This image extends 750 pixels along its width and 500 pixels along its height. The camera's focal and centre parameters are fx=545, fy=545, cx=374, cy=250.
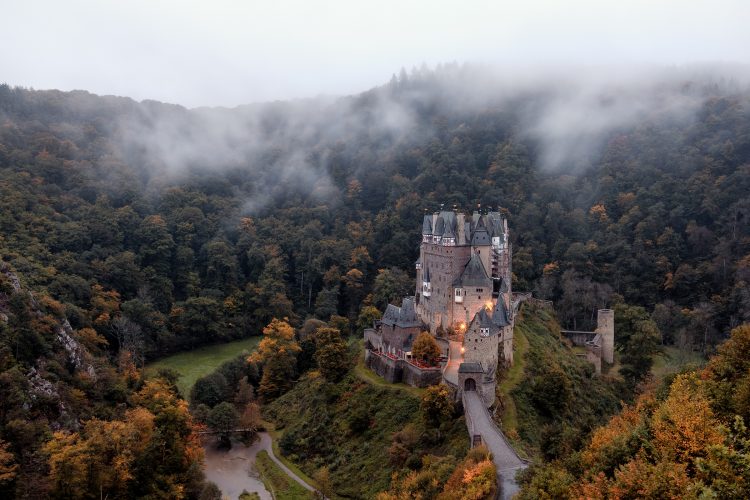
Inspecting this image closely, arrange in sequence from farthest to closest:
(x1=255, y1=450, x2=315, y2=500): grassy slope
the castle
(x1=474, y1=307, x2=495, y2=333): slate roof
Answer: the castle
(x1=255, y1=450, x2=315, y2=500): grassy slope
(x1=474, y1=307, x2=495, y2=333): slate roof

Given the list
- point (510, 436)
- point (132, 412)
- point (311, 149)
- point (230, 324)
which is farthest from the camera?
point (311, 149)

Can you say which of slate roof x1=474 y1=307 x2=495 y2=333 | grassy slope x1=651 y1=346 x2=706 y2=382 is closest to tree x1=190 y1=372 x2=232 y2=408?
slate roof x1=474 y1=307 x2=495 y2=333

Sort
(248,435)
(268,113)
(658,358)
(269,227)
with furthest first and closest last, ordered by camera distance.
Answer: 1. (268,113)
2. (269,227)
3. (658,358)
4. (248,435)

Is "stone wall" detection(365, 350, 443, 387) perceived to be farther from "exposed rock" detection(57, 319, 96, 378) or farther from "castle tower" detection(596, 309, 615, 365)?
"exposed rock" detection(57, 319, 96, 378)

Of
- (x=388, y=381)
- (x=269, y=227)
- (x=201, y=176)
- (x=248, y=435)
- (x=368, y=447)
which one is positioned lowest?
(x=248, y=435)

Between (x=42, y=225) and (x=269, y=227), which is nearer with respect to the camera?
(x=42, y=225)

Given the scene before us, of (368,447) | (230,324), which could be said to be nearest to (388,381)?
(368,447)

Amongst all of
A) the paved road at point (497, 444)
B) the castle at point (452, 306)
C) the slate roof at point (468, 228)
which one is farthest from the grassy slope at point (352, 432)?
the slate roof at point (468, 228)

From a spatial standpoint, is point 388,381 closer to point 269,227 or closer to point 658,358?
point 658,358
